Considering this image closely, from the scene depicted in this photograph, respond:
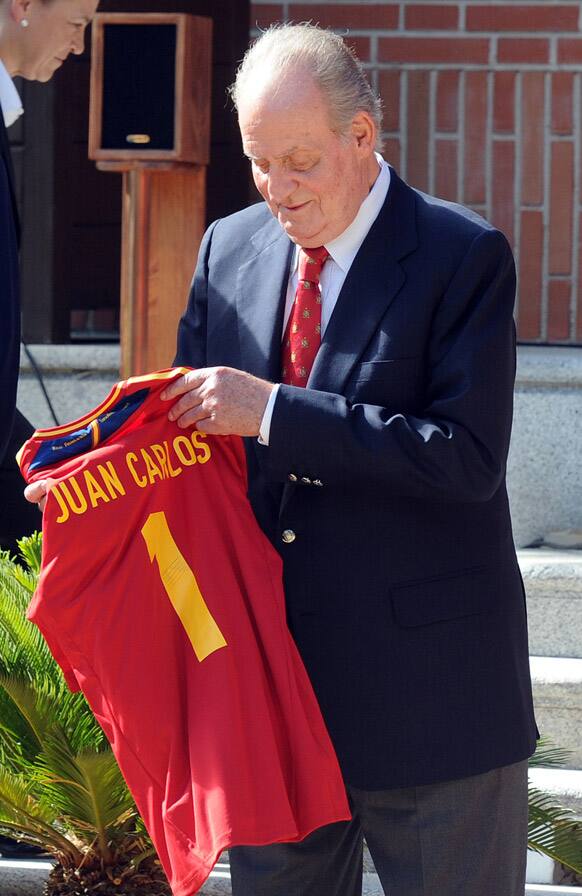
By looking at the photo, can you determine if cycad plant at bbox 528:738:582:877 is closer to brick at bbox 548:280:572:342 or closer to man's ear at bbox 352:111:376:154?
man's ear at bbox 352:111:376:154

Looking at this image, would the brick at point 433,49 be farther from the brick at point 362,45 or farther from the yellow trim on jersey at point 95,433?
the yellow trim on jersey at point 95,433

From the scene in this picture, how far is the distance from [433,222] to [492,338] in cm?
22

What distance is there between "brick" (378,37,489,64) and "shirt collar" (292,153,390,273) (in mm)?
3420

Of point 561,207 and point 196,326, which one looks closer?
point 196,326

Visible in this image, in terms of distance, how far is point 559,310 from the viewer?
532 centimetres

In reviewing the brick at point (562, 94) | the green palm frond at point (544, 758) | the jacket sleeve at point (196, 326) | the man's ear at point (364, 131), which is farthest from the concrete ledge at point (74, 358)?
the man's ear at point (364, 131)

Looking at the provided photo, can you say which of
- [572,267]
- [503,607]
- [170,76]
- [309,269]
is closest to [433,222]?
[309,269]

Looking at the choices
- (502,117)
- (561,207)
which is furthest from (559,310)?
(502,117)

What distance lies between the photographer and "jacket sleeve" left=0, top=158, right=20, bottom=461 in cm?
243

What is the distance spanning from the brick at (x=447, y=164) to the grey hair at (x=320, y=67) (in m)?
3.42

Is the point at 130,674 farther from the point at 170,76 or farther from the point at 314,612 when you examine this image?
the point at 170,76

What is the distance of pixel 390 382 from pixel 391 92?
3.62 meters

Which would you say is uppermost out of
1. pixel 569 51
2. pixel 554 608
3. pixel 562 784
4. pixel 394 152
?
pixel 569 51

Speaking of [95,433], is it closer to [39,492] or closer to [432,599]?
[39,492]
